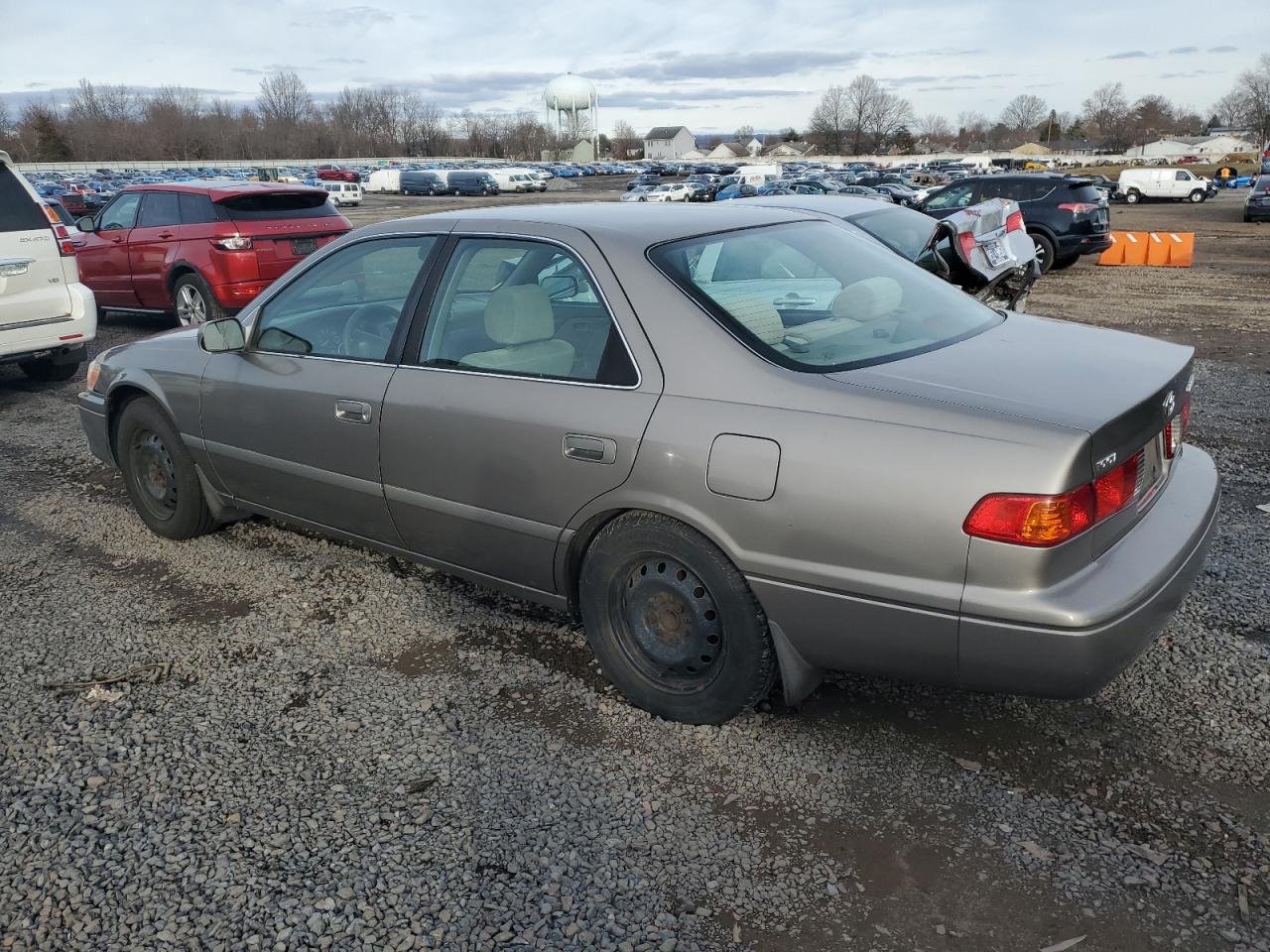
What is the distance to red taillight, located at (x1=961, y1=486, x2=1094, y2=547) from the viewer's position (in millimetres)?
2332

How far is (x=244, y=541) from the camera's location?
4832 millimetres

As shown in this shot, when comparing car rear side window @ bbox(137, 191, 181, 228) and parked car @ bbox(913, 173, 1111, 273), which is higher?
car rear side window @ bbox(137, 191, 181, 228)

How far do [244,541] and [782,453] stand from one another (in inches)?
128

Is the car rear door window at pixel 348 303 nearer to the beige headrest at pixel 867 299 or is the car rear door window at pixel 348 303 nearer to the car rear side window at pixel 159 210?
the beige headrest at pixel 867 299

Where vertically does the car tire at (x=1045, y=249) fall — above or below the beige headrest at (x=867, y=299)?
below

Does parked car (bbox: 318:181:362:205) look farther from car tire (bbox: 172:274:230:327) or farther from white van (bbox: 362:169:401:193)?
car tire (bbox: 172:274:230:327)

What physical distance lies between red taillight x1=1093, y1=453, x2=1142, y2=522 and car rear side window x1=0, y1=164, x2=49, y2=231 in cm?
804

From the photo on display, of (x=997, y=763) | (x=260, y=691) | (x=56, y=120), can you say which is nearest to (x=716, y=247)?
(x=997, y=763)

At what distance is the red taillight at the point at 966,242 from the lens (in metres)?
7.48

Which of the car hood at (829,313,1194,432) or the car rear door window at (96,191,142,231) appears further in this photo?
the car rear door window at (96,191,142,231)

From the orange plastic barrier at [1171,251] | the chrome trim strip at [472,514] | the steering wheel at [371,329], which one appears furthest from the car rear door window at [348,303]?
the orange plastic barrier at [1171,251]

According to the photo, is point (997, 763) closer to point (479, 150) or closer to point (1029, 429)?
point (1029, 429)

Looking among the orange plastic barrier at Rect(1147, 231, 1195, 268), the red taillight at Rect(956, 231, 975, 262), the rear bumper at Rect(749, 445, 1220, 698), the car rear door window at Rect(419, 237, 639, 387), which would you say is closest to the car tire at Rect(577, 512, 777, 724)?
the rear bumper at Rect(749, 445, 1220, 698)

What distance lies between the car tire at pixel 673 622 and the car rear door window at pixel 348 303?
1310 mm
